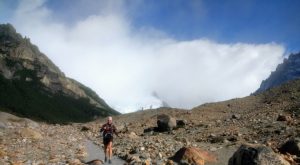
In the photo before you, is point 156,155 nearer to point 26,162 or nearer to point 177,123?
point 26,162

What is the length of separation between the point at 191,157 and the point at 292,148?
679 centimetres

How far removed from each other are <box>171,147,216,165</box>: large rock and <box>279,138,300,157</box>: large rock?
4697 millimetres

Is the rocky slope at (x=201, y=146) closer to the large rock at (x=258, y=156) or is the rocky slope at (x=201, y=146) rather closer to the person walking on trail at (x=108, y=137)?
the large rock at (x=258, y=156)

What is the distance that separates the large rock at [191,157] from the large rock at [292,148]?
470cm

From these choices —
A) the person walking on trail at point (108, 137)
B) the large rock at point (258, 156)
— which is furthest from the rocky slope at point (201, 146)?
the person walking on trail at point (108, 137)

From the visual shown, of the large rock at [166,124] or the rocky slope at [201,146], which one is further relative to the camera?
the large rock at [166,124]

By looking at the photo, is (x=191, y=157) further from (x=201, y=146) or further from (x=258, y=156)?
(x=201, y=146)

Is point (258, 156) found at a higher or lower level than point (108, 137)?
lower

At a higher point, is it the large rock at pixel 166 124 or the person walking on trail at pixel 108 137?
the large rock at pixel 166 124

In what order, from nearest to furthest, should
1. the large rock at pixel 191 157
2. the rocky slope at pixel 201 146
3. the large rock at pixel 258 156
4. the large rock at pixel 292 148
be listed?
the large rock at pixel 258 156 < the rocky slope at pixel 201 146 < the large rock at pixel 191 157 < the large rock at pixel 292 148

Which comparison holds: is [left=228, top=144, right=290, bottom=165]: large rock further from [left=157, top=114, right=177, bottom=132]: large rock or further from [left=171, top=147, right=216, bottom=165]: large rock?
[left=157, top=114, right=177, bottom=132]: large rock

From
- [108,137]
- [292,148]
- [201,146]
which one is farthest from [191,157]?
[201,146]

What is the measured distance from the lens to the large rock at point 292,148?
78.2ft

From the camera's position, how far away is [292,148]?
24094 millimetres
